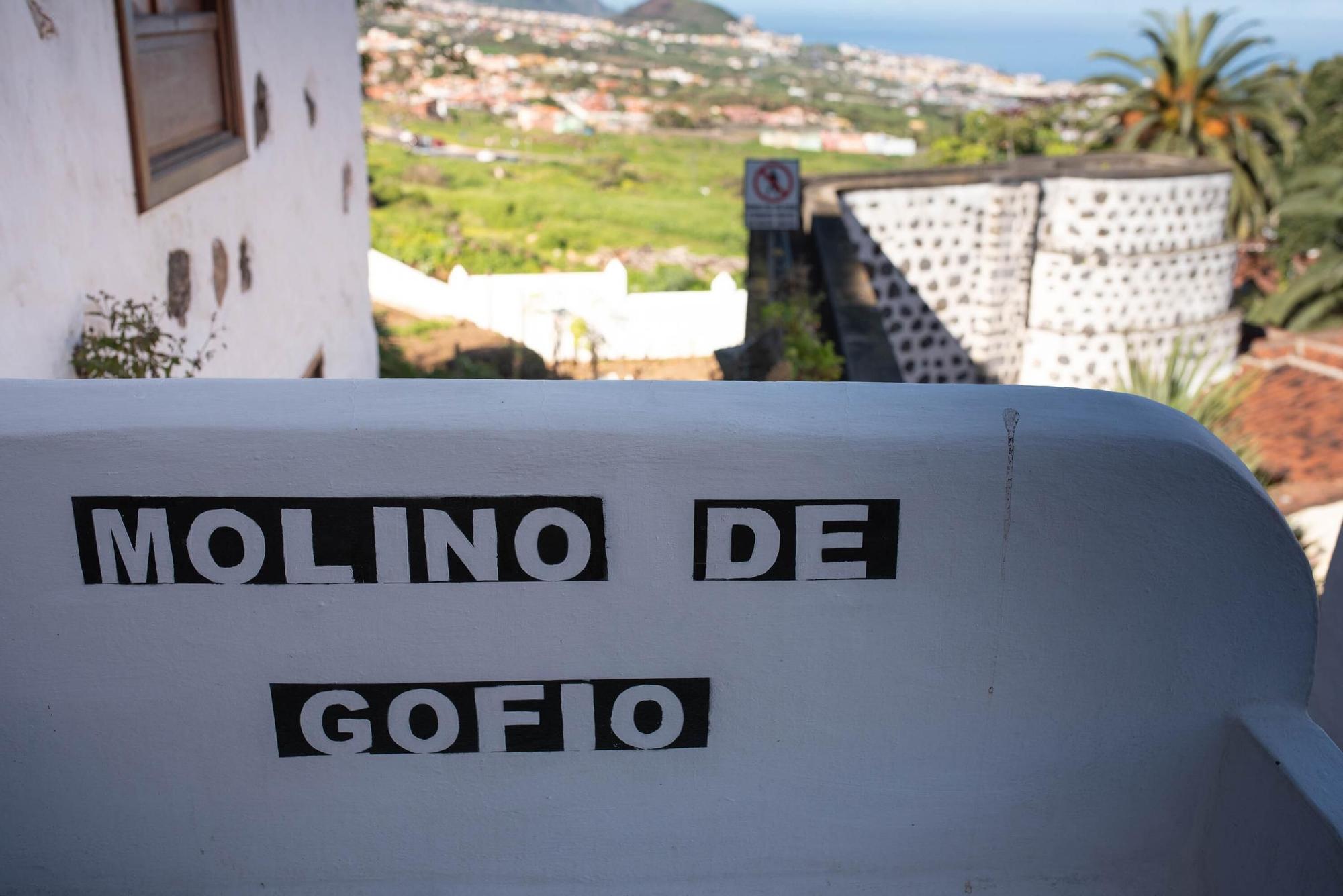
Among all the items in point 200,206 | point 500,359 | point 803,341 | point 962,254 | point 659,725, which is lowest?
point 500,359

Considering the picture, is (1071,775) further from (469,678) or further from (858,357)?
(858,357)

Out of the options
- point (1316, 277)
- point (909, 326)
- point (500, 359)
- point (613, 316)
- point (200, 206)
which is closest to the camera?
point (200, 206)

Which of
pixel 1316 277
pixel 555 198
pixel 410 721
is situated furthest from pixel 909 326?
pixel 555 198

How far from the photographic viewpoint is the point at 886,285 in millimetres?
12594

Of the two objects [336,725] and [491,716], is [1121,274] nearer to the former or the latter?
[491,716]

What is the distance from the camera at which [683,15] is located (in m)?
163

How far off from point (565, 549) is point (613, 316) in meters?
16.1

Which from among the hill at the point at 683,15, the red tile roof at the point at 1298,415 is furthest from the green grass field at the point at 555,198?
the hill at the point at 683,15

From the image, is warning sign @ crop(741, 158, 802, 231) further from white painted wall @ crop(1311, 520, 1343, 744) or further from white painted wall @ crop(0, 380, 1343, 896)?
white painted wall @ crop(0, 380, 1343, 896)

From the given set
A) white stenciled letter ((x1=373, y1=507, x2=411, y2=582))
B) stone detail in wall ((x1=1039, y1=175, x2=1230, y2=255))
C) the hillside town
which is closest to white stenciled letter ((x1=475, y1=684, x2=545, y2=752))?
white stenciled letter ((x1=373, y1=507, x2=411, y2=582))

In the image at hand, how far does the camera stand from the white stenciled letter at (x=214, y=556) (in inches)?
92.1

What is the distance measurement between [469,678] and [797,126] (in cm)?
7574

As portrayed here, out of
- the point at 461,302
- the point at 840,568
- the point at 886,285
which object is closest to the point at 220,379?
the point at 840,568

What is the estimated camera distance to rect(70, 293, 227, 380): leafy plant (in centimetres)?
376
